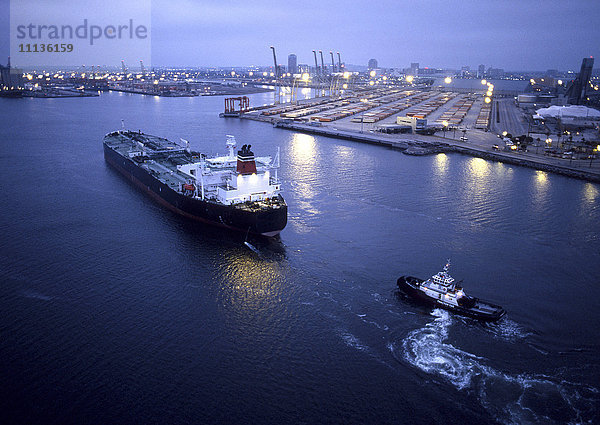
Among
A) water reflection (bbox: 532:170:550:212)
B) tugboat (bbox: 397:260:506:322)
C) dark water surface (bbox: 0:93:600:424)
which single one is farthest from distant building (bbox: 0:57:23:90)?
tugboat (bbox: 397:260:506:322)

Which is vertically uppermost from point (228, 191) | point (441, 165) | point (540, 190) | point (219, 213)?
point (441, 165)

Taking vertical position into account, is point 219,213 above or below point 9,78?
below

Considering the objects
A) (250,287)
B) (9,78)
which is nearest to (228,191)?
(250,287)

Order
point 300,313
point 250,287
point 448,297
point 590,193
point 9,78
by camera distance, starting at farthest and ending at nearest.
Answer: point 9,78 → point 590,193 → point 250,287 → point 448,297 → point 300,313

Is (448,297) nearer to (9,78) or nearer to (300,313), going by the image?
(300,313)

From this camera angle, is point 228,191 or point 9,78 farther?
point 9,78

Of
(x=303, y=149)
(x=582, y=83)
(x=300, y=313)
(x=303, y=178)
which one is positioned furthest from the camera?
(x=582, y=83)
